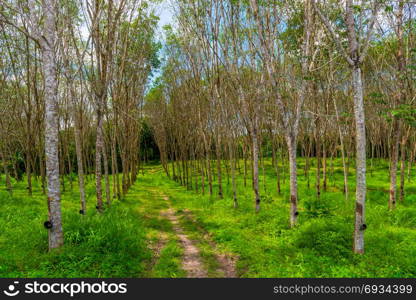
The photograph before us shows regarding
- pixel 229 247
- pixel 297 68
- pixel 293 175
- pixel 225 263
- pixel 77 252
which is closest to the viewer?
pixel 77 252

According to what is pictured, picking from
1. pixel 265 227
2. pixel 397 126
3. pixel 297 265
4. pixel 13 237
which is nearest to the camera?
pixel 297 265

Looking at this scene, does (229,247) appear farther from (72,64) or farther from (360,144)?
(72,64)

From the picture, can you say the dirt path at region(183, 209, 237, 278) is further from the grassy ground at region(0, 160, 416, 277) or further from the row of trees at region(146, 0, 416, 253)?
the row of trees at region(146, 0, 416, 253)

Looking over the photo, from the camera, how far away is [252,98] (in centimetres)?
1250

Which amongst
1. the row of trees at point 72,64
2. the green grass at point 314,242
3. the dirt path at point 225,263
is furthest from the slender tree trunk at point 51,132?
the green grass at point 314,242

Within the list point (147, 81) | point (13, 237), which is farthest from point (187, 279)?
point (147, 81)

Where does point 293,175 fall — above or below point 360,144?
below

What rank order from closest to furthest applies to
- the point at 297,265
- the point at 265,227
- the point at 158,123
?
1. the point at 297,265
2. the point at 265,227
3. the point at 158,123

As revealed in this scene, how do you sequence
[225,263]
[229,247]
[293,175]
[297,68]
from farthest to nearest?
[297,68]
[293,175]
[229,247]
[225,263]

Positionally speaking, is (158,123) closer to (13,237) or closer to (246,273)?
(13,237)

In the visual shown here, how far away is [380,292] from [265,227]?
4.33m

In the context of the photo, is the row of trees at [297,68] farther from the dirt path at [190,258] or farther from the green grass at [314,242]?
the dirt path at [190,258]

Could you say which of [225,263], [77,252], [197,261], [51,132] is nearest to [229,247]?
[225,263]

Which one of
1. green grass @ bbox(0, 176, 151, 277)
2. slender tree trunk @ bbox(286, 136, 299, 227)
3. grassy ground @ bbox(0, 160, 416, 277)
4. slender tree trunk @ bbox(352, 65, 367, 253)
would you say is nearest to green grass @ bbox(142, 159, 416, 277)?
grassy ground @ bbox(0, 160, 416, 277)
